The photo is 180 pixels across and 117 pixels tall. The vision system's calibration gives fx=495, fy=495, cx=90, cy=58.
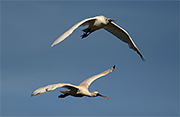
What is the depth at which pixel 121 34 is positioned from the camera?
93.2 feet

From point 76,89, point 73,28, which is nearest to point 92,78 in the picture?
point 76,89

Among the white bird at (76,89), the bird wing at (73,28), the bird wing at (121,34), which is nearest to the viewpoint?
the white bird at (76,89)

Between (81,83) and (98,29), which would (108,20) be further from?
(81,83)

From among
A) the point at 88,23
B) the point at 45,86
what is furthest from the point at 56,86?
the point at 88,23

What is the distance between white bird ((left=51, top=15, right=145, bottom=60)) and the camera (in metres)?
22.7

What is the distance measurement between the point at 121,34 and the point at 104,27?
106cm

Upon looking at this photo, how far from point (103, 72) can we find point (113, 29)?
9.91 ft

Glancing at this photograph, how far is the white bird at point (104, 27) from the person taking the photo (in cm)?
2273

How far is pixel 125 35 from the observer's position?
28328 mm

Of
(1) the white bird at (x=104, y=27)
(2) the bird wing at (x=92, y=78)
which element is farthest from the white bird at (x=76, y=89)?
(1) the white bird at (x=104, y=27)

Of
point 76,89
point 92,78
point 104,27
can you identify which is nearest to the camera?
point 76,89

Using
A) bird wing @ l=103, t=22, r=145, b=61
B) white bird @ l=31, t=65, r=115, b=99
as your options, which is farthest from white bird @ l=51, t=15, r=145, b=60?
white bird @ l=31, t=65, r=115, b=99

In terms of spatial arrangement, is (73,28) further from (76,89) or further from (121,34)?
(121,34)

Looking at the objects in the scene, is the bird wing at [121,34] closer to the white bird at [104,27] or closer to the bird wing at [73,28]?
the white bird at [104,27]
